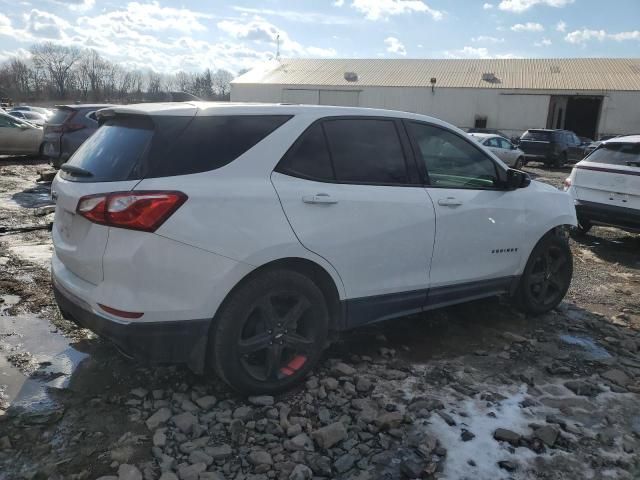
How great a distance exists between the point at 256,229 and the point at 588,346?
3090 millimetres

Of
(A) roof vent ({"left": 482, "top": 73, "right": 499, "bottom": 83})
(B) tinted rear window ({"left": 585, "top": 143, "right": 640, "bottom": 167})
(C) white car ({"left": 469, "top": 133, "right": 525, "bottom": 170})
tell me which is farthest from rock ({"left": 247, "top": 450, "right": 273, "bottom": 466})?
(A) roof vent ({"left": 482, "top": 73, "right": 499, "bottom": 83})

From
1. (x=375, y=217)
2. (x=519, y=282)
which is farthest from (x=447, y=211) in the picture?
(x=519, y=282)

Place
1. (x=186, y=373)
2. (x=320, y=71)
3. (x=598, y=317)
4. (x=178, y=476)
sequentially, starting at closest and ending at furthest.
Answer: (x=178, y=476), (x=186, y=373), (x=598, y=317), (x=320, y=71)

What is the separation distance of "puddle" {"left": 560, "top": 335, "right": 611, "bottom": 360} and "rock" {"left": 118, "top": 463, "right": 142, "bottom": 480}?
11.1ft

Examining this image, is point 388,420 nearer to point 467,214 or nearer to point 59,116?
point 467,214

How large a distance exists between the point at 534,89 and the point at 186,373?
43262 mm

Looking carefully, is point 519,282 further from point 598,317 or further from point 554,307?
point 598,317

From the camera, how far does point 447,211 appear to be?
156 inches

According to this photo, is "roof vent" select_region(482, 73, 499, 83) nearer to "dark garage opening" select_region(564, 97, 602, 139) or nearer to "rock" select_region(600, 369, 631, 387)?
"dark garage opening" select_region(564, 97, 602, 139)

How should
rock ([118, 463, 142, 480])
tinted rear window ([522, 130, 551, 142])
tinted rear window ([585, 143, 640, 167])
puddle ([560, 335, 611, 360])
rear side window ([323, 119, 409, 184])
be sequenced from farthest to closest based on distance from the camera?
tinted rear window ([522, 130, 551, 142]) → tinted rear window ([585, 143, 640, 167]) → puddle ([560, 335, 611, 360]) → rear side window ([323, 119, 409, 184]) → rock ([118, 463, 142, 480])

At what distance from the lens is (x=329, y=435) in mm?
2908

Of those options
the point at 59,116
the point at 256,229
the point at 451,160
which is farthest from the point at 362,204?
the point at 59,116

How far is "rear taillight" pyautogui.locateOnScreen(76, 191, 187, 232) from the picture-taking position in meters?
2.77

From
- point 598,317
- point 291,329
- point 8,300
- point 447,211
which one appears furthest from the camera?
point 598,317
